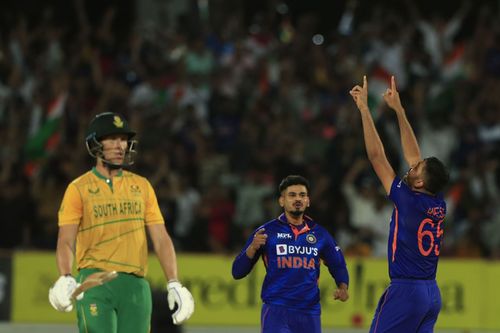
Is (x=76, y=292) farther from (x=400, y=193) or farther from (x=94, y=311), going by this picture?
(x=400, y=193)

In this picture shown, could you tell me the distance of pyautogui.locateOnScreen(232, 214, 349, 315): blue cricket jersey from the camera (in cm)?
940

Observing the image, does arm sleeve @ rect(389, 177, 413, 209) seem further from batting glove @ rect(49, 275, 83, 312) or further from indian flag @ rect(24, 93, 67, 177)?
indian flag @ rect(24, 93, 67, 177)

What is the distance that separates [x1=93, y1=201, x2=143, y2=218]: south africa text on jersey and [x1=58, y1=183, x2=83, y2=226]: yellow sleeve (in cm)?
11

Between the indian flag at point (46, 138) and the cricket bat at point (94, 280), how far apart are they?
9.38 m

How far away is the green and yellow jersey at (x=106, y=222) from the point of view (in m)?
8.08

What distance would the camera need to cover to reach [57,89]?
707 inches

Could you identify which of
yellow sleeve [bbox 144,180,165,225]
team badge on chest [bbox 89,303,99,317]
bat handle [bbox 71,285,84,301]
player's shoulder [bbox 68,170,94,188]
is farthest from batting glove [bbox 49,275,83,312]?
yellow sleeve [bbox 144,180,165,225]

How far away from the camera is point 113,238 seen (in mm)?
8109

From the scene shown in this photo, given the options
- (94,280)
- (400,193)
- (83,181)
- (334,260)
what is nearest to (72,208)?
(83,181)

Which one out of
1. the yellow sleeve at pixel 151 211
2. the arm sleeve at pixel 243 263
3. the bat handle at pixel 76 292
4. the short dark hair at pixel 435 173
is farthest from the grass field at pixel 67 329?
the bat handle at pixel 76 292

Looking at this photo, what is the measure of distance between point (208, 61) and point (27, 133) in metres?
3.13

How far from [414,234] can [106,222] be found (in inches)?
90.8

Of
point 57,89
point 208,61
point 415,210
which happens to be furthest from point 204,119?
point 415,210

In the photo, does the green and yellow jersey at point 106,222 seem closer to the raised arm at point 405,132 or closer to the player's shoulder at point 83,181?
the player's shoulder at point 83,181
